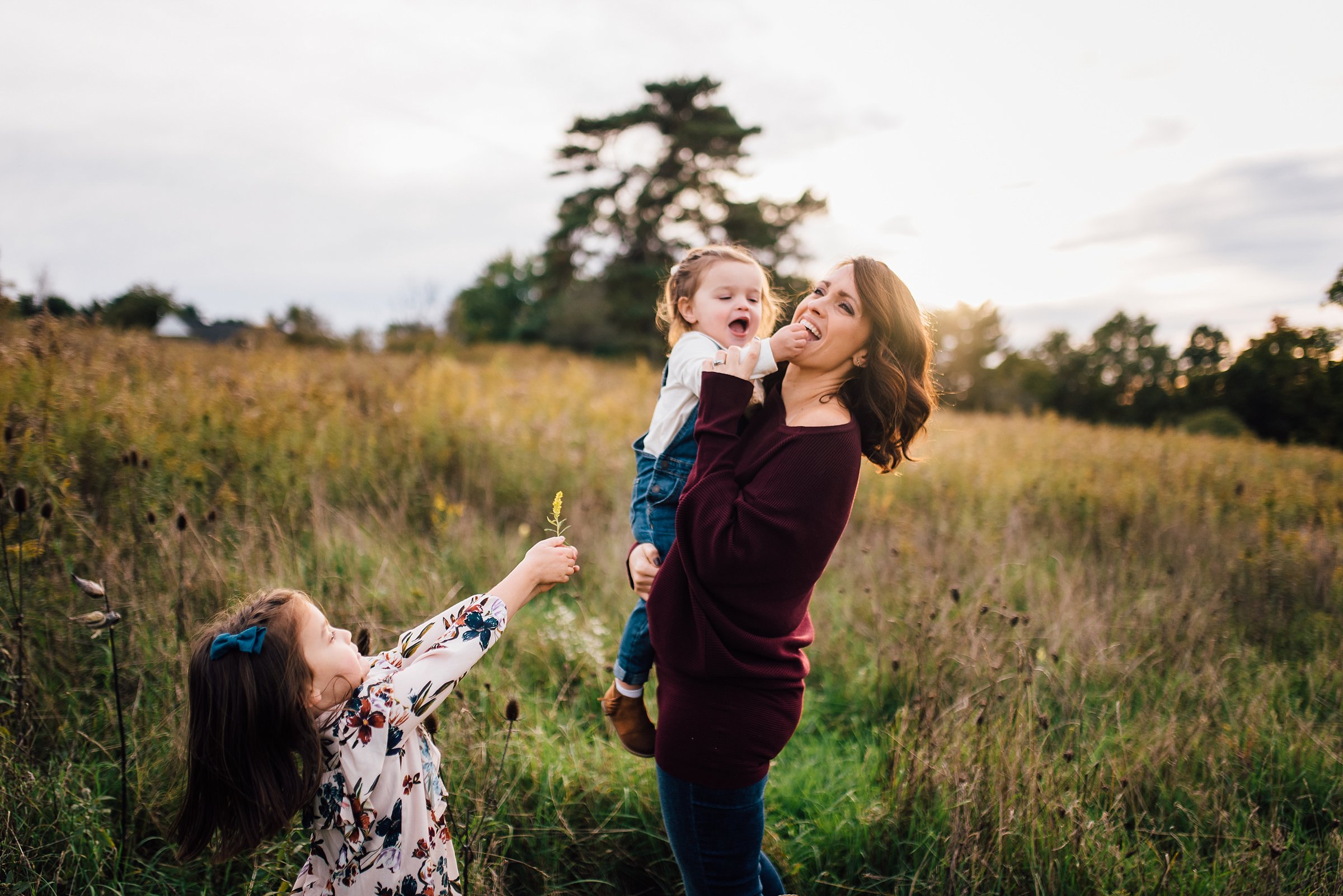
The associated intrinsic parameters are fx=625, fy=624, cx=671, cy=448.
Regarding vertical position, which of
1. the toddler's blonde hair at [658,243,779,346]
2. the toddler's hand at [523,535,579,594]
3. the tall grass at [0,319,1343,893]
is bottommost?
the tall grass at [0,319,1343,893]

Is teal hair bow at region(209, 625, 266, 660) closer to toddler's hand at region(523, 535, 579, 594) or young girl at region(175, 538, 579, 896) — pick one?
young girl at region(175, 538, 579, 896)

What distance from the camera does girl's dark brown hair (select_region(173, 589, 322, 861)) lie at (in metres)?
1.33

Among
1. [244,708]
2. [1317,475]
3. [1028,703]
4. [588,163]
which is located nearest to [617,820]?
[244,708]

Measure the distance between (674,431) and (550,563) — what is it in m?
0.62

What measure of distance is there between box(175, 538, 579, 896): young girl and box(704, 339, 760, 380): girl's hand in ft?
2.11

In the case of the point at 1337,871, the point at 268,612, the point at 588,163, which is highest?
the point at 588,163

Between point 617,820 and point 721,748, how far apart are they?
3.99 ft

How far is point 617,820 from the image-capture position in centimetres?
235

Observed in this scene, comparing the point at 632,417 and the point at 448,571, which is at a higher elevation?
the point at 632,417

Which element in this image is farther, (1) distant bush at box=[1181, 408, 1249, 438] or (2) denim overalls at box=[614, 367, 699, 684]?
(1) distant bush at box=[1181, 408, 1249, 438]

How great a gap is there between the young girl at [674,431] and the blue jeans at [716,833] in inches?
18.9

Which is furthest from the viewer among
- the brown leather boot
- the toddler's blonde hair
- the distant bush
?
the distant bush

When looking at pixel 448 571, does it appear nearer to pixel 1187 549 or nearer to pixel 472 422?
pixel 472 422

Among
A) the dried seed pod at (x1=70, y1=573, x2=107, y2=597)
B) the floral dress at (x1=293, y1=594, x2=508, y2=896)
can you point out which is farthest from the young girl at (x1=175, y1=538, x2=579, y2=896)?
the dried seed pod at (x1=70, y1=573, x2=107, y2=597)
